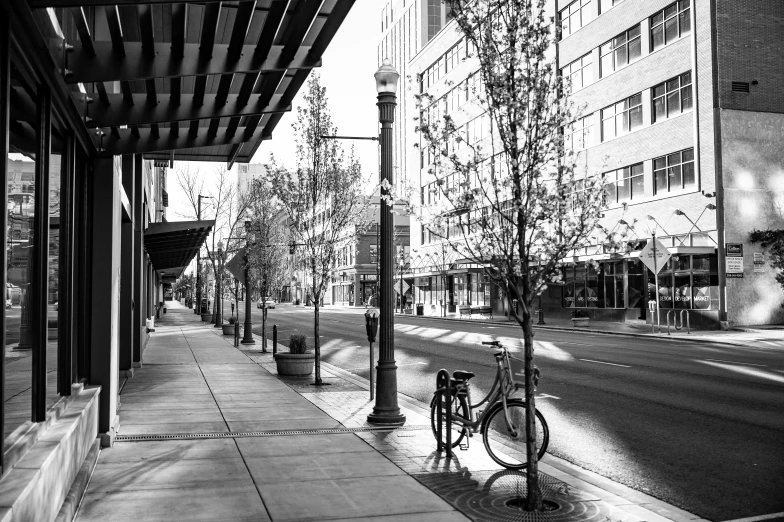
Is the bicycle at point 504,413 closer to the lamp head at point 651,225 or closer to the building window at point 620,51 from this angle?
the lamp head at point 651,225

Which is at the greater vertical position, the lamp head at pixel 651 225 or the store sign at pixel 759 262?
the lamp head at pixel 651 225

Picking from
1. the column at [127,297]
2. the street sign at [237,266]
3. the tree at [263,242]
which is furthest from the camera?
the tree at [263,242]

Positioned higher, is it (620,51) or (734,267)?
(620,51)

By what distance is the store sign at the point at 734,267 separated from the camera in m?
32.7

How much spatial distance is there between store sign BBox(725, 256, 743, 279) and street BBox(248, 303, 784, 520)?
32.5ft

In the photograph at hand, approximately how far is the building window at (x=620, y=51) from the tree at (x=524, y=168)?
35.7m

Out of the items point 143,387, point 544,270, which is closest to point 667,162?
point 143,387

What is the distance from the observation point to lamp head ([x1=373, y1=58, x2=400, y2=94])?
10625 mm

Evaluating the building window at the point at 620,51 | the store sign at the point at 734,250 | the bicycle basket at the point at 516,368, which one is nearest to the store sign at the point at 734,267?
the store sign at the point at 734,250

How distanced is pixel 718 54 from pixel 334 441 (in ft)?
105

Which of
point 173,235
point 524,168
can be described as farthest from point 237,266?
point 524,168

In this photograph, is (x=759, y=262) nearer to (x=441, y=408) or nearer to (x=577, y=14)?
(x=577, y=14)

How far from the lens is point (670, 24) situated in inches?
1427

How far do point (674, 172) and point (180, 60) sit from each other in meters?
33.5
